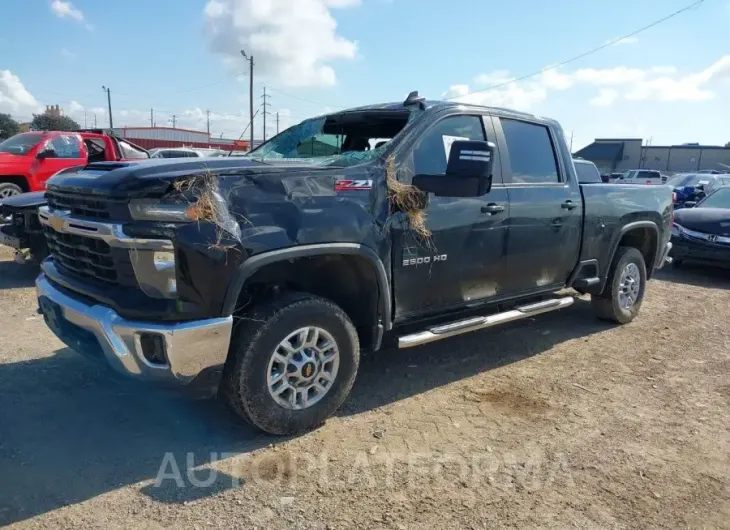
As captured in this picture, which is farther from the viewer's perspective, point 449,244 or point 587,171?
point 587,171

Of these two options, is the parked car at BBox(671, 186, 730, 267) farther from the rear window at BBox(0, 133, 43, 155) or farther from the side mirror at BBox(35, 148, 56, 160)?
the rear window at BBox(0, 133, 43, 155)

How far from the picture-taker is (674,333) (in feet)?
19.9

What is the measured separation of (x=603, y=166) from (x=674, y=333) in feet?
187

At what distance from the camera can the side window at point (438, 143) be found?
4027 millimetres

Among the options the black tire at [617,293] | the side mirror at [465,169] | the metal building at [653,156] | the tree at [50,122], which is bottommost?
the black tire at [617,293]

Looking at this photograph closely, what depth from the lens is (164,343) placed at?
2988mm

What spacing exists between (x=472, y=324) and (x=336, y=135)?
6.01 ft

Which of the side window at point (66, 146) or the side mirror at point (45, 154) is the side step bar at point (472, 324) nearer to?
the side mirror at point (45, 154)

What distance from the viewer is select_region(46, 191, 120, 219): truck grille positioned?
3146 millimetres

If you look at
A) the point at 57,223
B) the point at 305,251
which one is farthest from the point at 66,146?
the point at 305,251

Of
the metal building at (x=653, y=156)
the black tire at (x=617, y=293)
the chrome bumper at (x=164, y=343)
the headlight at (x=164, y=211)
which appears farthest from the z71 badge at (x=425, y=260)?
the metal building at (x=653, y=156)

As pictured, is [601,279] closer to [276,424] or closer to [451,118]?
[451,118]

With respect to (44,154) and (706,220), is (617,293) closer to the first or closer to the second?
(706,220)

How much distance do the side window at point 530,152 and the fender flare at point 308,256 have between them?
5.40ft
